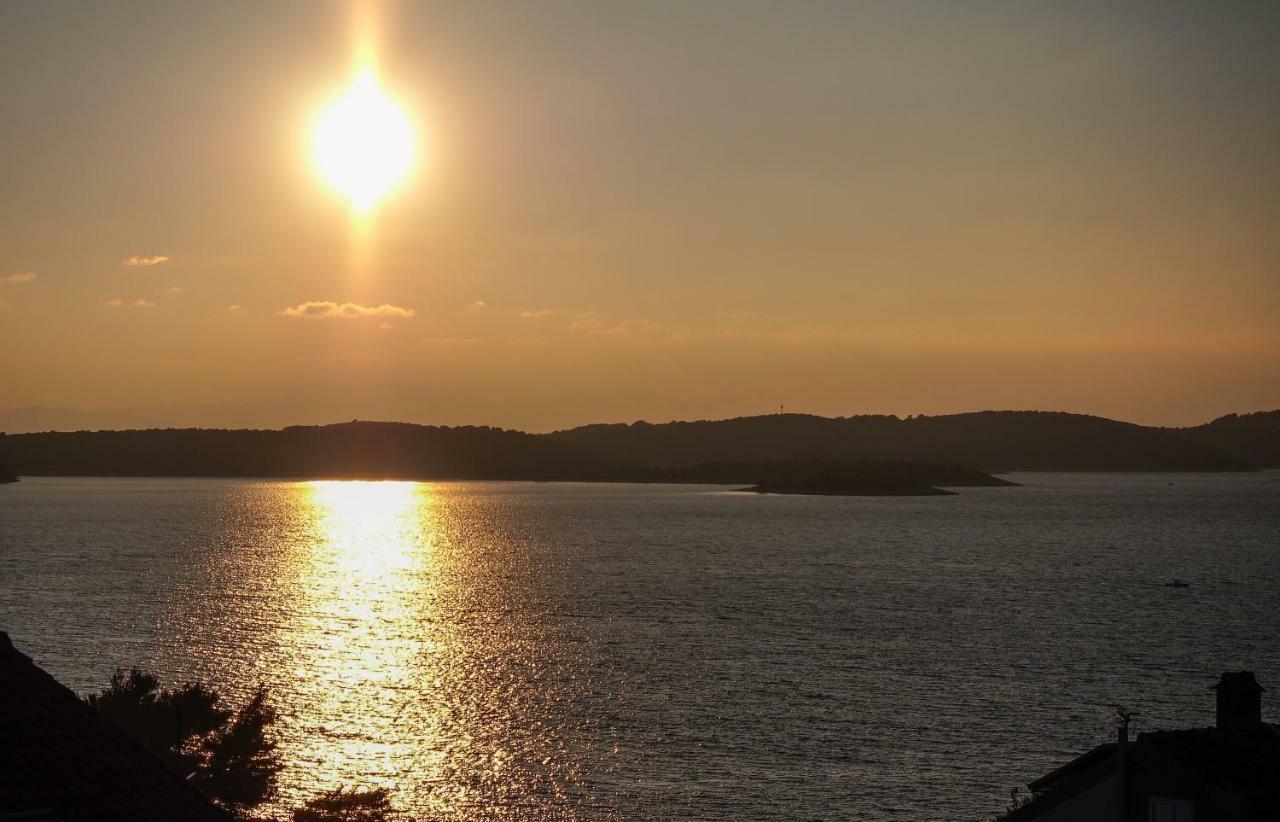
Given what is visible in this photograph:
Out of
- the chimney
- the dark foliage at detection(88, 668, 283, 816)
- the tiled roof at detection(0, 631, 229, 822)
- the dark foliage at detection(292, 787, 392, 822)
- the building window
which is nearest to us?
the tiled roof at detection(0, 631, 229, 822)

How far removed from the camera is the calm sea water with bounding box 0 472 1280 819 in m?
56.7

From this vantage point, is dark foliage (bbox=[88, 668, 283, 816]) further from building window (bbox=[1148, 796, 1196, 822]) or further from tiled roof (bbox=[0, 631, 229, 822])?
building window (bbox=[1148, 796, 1196, 822])

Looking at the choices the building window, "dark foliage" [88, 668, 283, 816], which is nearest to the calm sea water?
"dark foliage" [88, 668, 283, 816]

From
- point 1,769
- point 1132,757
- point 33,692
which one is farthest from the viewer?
point 1132,757

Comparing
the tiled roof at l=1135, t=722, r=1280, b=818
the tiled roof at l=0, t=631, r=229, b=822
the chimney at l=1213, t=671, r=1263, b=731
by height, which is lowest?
the tiled roof at l=1135, t=722, r=1280, b=818

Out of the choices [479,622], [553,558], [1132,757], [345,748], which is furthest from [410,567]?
[1132,757]

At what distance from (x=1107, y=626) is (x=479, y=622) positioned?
55.1m

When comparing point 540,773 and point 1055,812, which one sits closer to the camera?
point 1055,812

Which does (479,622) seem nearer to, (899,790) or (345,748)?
(345,748)

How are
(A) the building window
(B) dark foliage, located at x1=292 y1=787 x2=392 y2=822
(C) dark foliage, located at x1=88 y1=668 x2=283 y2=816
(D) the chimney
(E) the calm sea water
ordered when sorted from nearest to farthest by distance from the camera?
(A) the building window, (D) the chimney, (B) dark foliage, located at x1=292 y1=787 x2=392 y2=822, (C) dark foliage, located at x1=88 y1=668 x2=283 y2=816, (E) the calm sea water

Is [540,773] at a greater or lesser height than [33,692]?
lesser

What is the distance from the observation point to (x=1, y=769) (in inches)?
578

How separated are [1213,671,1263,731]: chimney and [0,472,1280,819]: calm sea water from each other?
18.8 meters

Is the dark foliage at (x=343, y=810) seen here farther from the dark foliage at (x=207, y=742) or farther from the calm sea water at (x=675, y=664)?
the calm sea water at (x=675, y=664)
